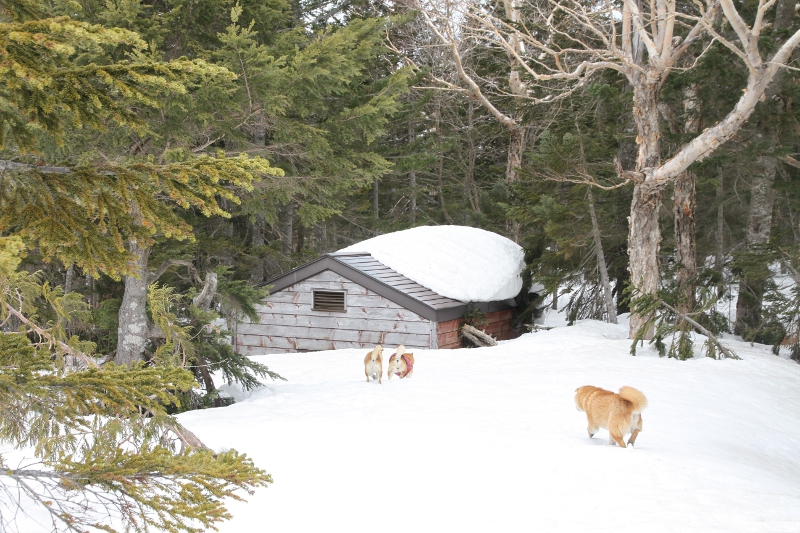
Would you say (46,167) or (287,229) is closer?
(46,167)

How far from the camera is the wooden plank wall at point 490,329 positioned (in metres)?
13.8

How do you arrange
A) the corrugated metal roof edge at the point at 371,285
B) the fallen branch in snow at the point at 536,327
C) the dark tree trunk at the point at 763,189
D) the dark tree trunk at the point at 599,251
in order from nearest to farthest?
the dark tree trunk at the point at 763,189 → the corrugated metal roof edge at the point at 371,285 → the dark tree trunk at the point at 599,251 → the fallen branch in snow at the point at 536,327

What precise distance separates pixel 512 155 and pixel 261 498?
20645mm

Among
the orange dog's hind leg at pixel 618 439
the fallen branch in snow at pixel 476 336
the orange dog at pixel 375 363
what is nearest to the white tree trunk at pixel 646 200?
the fallen branch in snow at pixel 476 336

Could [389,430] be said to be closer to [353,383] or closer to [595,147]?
[353,383]

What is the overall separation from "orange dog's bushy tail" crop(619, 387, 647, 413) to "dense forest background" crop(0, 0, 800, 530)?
3.25 m

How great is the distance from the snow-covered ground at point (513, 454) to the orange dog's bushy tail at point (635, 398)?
0.34m

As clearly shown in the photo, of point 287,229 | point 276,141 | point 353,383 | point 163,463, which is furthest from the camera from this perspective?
point 287,229

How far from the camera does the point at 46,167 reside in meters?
2.64

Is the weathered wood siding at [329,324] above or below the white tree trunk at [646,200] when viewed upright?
below

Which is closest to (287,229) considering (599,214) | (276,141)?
(276,141)

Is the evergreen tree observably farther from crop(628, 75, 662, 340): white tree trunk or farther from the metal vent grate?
the metal vent grate

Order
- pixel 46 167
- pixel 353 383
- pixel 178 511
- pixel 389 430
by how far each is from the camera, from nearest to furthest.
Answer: pixel 178 511 → pixel 46 167 → pixel 389 430 → pixel 353 383

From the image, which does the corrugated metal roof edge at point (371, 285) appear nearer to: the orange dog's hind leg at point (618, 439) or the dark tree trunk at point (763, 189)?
the dark tree trunk at point (763, 189)
